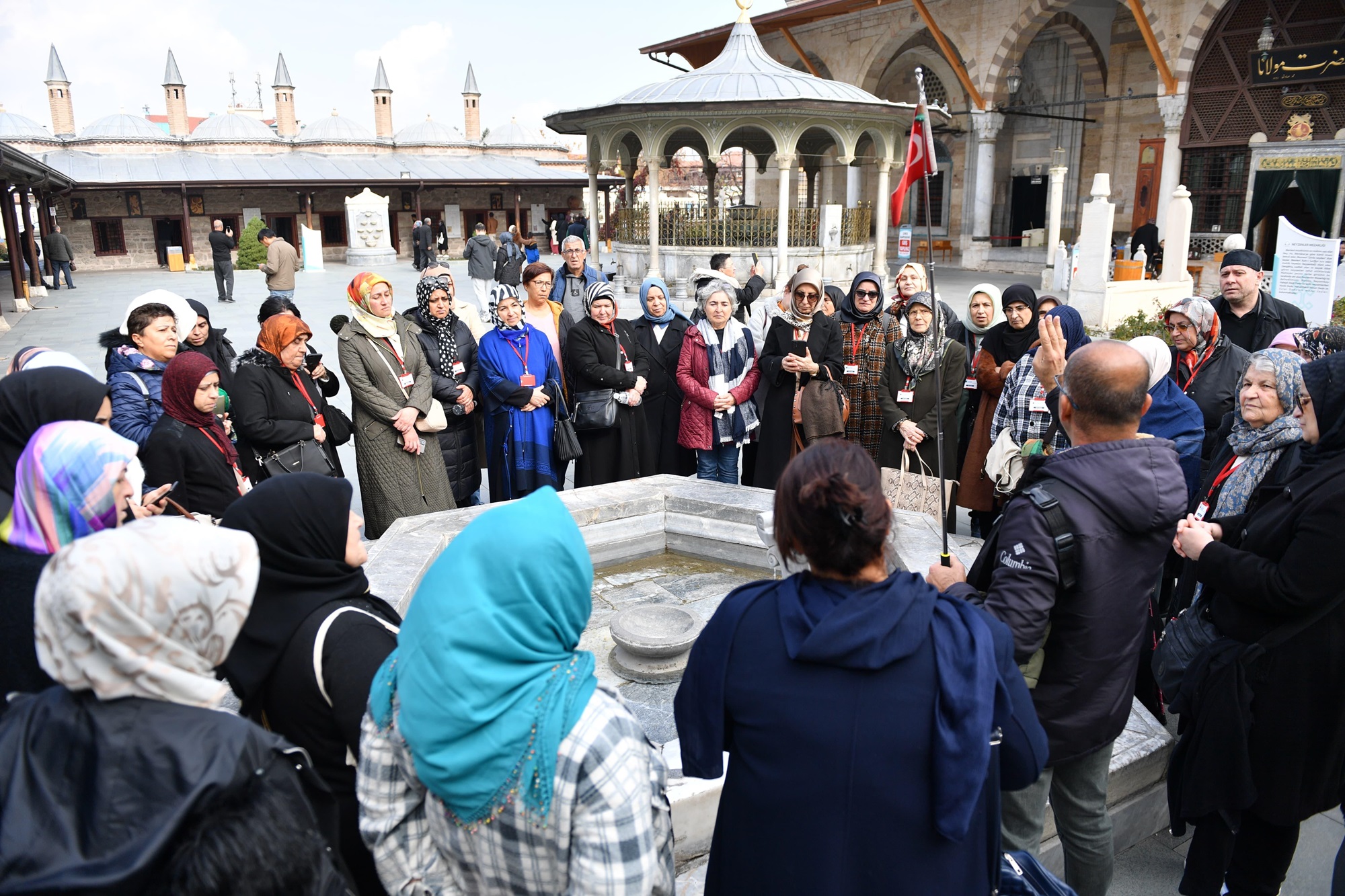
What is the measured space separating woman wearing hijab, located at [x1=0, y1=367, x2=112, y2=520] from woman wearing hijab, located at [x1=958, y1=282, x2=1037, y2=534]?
423 cm

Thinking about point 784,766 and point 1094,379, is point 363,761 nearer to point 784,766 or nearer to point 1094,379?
point 784,766

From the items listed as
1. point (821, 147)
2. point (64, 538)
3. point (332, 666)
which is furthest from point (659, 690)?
point (821, 147)

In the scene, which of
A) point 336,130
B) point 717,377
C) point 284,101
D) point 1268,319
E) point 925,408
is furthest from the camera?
point 284,101

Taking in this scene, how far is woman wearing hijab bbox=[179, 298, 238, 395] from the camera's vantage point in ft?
15.6

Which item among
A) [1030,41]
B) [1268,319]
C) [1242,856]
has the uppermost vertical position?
[1030,41]

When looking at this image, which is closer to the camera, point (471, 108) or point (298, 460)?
point (298, 460)

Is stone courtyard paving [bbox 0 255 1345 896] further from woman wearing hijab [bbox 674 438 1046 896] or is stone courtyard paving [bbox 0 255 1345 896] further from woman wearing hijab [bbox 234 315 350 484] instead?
woman wearing hijab [bbox 234 315 350 484]

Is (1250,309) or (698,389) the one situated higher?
(1250,309)

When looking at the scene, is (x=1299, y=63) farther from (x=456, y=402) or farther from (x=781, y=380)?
(x=456, y=402)

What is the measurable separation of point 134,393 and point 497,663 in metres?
3.25

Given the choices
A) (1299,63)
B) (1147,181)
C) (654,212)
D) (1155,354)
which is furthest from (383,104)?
(1155,354)

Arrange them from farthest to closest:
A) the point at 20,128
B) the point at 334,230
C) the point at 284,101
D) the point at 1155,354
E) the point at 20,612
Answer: the point at 284,101, the point at 20,128, the point at 334,230, the point at 1155,354, the point at 20,612

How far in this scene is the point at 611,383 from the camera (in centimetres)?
540

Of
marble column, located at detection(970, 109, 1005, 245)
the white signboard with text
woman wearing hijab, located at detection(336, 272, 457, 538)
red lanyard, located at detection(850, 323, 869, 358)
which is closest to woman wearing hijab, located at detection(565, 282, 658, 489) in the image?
woman wearing hijab, located at detection(336, 272, 457, 538)
